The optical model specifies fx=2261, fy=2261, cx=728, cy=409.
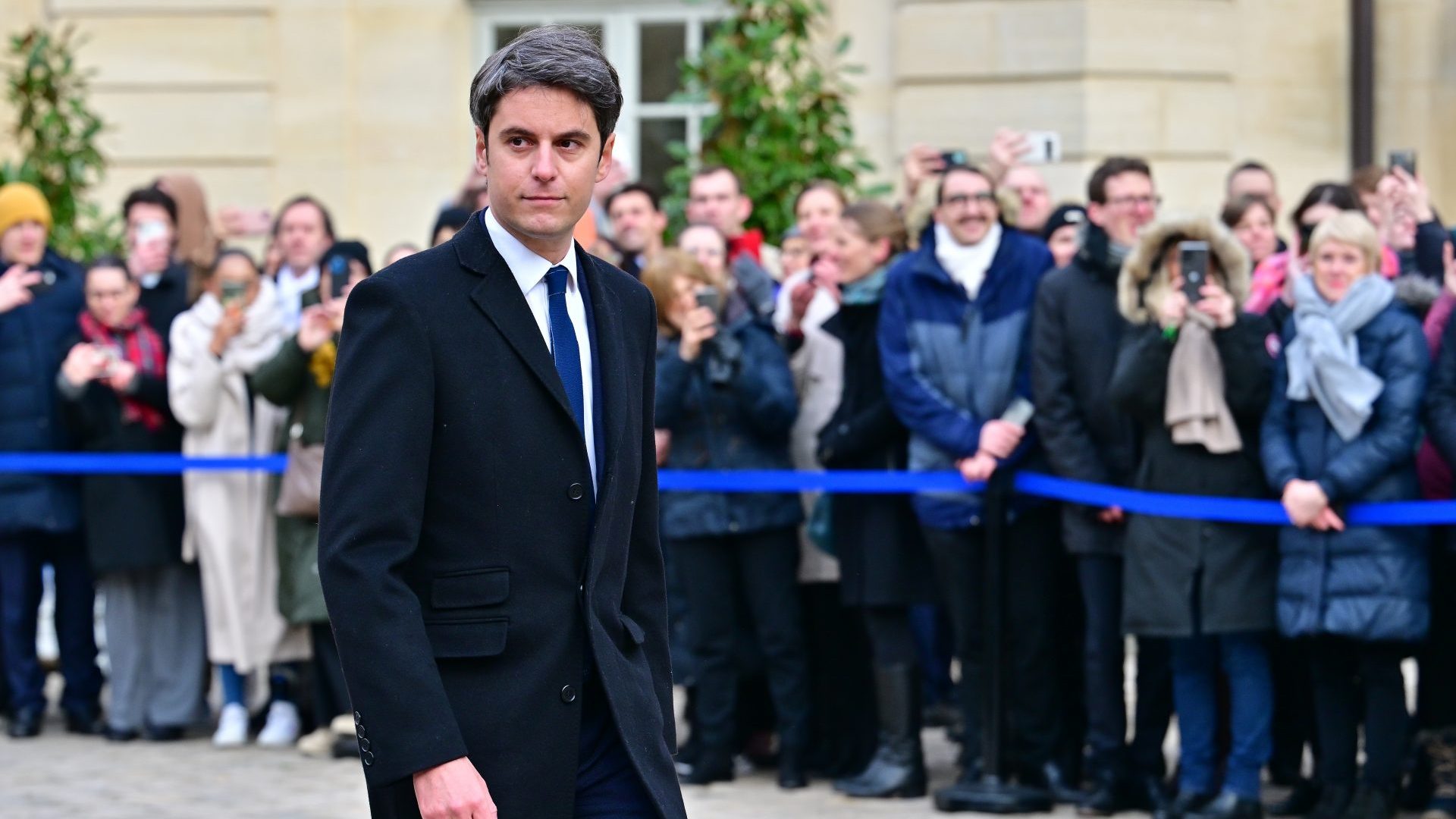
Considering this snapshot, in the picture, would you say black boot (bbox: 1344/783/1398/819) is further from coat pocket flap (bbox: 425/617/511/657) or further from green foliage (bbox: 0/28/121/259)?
green foliage (bbox: 0/28/121/259)

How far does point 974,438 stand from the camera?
799 centimetres

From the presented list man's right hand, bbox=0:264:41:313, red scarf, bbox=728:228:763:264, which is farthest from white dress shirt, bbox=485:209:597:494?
man's right hand, bbox=0:264:41:313

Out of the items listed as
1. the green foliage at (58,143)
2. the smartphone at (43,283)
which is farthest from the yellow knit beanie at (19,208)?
the green foliage at (58,143)

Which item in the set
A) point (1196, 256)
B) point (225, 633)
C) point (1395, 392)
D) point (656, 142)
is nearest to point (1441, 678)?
point (1395, 392)

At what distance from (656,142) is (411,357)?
10467mm

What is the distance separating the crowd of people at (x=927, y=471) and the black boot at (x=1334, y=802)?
0.03 ft

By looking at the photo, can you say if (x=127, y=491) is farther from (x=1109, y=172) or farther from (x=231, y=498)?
(x=1109, y=172)

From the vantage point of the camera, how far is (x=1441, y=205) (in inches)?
500

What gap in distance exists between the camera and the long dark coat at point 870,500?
8250mm

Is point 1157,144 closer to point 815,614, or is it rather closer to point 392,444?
point 815,614

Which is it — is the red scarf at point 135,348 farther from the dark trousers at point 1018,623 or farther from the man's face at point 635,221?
the dark trousers at point 1018,623

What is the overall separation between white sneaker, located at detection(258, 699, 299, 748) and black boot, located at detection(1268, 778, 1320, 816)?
4.07 meters

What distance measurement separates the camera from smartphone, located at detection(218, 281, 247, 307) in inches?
384

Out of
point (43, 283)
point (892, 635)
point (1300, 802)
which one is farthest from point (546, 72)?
point (43, 283)
